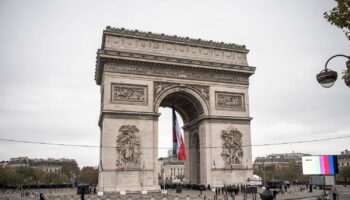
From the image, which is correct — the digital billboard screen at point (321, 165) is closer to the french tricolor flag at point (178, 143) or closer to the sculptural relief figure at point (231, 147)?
→ the sculptural relief figure at point (231, 147)

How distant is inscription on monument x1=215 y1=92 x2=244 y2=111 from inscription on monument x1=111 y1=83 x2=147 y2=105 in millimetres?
8228

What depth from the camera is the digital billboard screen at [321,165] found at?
18.9 metres

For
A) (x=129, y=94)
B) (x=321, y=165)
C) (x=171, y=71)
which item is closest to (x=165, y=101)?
(x=171, y=71)

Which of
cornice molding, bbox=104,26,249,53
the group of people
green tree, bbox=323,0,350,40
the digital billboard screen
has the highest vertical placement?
cornice molding, bbox=104,26,249,53

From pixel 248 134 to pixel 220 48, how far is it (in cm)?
1009

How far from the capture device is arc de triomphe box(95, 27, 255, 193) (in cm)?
3225

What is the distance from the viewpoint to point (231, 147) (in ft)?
119

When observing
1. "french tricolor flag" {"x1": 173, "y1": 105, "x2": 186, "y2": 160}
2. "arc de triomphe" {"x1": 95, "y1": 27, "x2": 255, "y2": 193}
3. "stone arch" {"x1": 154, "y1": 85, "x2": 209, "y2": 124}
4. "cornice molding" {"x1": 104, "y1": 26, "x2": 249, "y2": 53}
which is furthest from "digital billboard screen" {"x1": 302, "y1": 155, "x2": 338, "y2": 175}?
A: "cornice molding" {"x1": 104, "y1": 26, "x2": 249, "y2": 53}

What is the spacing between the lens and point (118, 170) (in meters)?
31.4

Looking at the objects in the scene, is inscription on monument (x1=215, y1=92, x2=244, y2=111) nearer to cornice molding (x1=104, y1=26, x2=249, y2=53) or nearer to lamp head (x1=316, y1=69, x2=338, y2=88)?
cornice molding (x1=104, y1=26, x2=249, y2=53)

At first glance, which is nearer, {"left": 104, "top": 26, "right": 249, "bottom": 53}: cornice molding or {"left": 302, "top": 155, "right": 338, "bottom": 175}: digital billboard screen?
{"left": 302, "top": 155, "right": 338, "bottom": 175}: digital billboard screen

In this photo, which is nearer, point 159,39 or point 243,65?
point 159,39

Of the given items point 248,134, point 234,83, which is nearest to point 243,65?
point 234,83

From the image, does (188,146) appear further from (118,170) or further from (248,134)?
(118,170)
